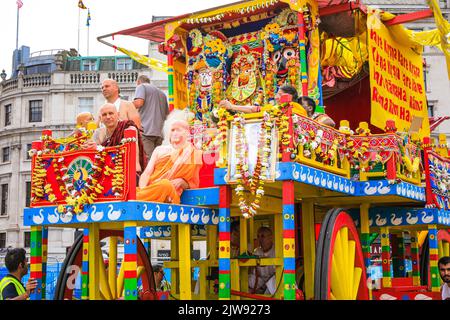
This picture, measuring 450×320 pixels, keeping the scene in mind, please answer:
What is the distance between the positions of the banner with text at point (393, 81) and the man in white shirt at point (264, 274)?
299 cm

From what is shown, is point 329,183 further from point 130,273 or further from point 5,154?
point 5,154

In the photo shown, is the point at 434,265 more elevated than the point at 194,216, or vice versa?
the point at 194,216

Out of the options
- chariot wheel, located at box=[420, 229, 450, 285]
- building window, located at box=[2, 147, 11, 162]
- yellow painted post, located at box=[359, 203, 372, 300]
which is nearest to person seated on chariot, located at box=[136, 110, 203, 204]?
yellow painted post, located at box=[359, 203, 372, 300]

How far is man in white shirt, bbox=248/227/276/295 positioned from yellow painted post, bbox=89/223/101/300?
111 inches

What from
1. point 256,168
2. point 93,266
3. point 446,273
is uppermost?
point 256,168

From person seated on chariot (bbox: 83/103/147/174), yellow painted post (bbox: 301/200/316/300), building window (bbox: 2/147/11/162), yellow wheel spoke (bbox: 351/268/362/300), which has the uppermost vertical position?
building window (bbox: 2/147/11/162)

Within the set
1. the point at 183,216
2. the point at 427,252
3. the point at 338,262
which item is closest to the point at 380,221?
the point at 338,262

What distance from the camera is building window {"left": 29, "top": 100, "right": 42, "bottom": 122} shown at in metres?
47.1

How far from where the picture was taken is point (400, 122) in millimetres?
13820

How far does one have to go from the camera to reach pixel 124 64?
161ft

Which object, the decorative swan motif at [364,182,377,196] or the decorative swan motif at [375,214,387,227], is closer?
the decorative swan motif at [364,182,377,196]

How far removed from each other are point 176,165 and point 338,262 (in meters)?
3.11

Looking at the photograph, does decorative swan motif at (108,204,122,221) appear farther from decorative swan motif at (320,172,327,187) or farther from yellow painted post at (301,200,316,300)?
yellow painted post at (301,200,316,300)
